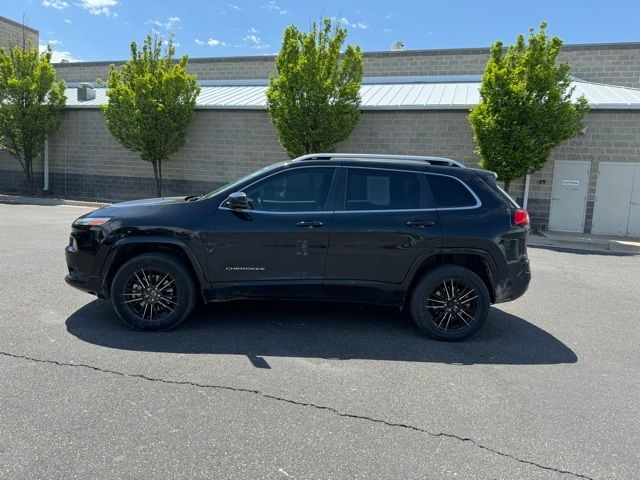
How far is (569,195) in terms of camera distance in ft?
47.1

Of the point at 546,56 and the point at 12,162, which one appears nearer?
the point at 546,56

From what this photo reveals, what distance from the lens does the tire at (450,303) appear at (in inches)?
186

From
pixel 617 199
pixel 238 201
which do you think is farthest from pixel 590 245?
pixel 238 201

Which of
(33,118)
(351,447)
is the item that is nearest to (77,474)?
(351,447)

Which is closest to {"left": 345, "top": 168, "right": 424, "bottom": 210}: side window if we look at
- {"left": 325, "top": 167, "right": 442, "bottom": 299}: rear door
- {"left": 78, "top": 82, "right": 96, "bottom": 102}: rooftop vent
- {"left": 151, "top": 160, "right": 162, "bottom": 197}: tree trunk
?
{"left": 325, "top": 167, "right": 442, "bottom": 299}: rear door

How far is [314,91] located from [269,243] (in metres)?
10.7

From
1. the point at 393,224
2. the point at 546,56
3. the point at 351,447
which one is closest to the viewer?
the point at 351,447

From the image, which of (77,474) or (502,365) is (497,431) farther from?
(77,474)

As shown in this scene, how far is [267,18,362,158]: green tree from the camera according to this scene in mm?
14352

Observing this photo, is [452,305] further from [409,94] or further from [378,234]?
[409,94]

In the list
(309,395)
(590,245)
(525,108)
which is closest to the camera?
(309,395)

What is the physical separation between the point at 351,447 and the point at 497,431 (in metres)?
1.01

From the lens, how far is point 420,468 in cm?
272

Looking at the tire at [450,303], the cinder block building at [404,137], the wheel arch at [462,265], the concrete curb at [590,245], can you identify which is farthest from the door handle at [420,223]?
the cinder block building at [404,137]
